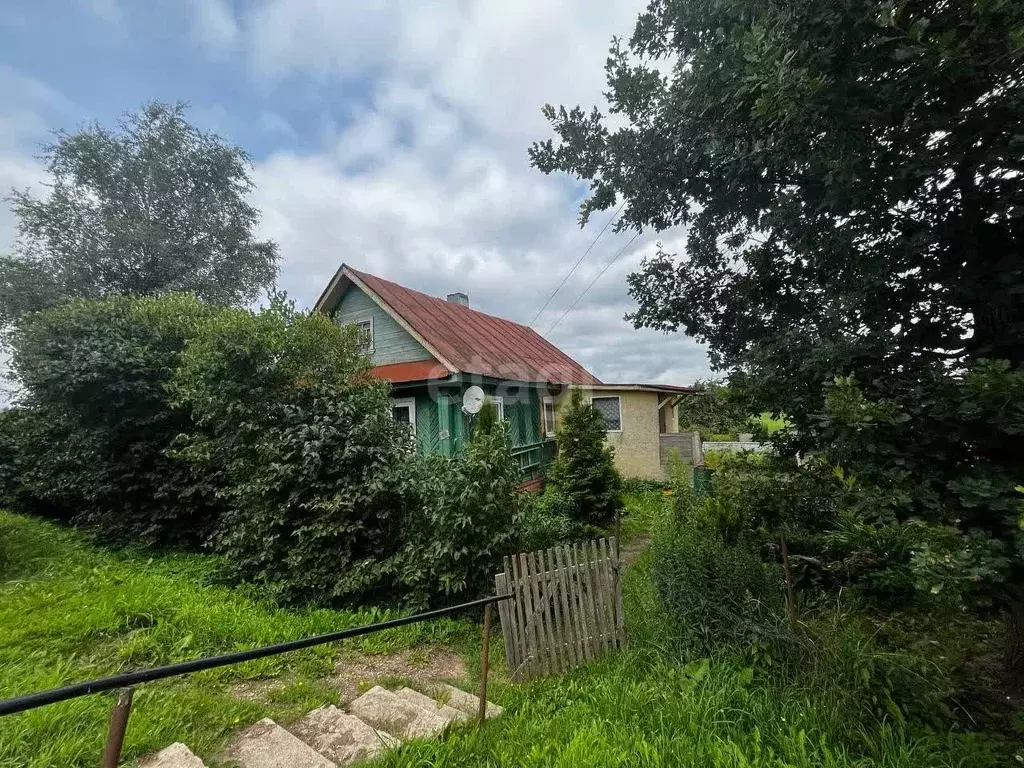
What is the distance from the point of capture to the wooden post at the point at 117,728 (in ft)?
4.55

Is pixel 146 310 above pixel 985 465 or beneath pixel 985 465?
above

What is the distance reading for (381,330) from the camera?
11.2m

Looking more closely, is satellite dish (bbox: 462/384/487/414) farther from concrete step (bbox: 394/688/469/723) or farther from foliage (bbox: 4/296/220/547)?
concrete step (bbox: 394/688/469/723)

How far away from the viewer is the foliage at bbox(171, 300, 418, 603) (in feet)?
18.8

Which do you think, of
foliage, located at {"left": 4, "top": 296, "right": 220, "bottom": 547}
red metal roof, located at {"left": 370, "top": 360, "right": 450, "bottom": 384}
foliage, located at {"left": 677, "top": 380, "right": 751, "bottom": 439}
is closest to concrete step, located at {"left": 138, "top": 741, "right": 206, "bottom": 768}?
foliage, located at {"left": 4, "top": 296, "right": 220, "bottom": 547}

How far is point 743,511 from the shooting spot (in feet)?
15.1

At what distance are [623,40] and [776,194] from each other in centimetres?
222

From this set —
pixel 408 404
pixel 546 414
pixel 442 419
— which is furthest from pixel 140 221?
pixel 546 414

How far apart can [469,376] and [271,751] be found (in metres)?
7.52

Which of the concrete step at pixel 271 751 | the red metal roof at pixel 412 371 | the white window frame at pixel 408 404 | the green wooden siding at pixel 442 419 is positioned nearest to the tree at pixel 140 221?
the red metal roof at pixel 412 371

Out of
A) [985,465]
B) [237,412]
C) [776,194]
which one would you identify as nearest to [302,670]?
[237,412]

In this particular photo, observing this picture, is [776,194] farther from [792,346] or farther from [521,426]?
[521,426]

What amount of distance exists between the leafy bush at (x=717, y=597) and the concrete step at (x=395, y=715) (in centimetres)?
210

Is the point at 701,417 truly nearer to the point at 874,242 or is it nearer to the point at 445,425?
the point at 445,425
